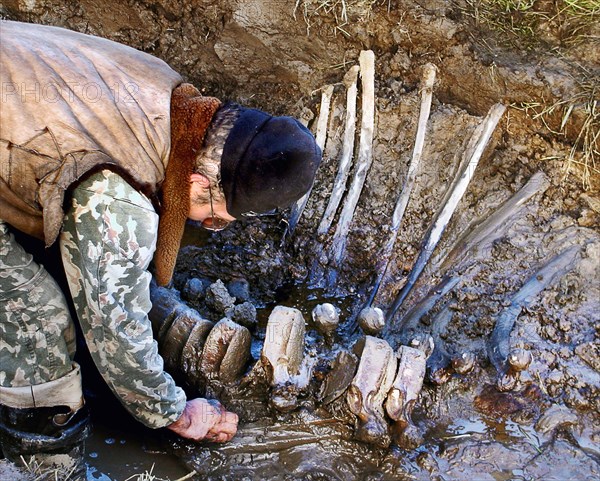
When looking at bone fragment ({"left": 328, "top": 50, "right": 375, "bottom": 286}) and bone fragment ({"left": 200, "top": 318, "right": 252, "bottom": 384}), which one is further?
bone fragment ({"left": 328, "top": 50, "right": 375, "bottom": 286})

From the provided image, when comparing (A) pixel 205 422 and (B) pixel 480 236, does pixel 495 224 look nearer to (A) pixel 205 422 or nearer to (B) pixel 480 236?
(B) pixel 480 236

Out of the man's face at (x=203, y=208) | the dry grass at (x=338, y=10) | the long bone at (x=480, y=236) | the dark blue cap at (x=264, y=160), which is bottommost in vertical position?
the long bone at (x=480, y=236)

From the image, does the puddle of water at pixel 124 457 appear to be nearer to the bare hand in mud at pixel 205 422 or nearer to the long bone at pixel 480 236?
the bare hand in mud at pixel 205 422

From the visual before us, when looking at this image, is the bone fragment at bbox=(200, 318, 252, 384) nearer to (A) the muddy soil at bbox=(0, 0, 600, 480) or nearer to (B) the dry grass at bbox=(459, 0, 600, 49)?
(A) the muddy soil at bbox=(0, 0, 600, 480)

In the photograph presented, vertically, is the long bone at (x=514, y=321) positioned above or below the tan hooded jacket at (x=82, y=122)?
below

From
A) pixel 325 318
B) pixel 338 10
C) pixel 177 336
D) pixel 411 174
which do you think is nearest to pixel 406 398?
pixel 325 318

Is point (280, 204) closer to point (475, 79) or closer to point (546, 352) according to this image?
point (546, 352)

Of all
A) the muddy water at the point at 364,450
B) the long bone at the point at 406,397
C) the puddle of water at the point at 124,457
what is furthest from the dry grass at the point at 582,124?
the puddle of water at the point at 124,457

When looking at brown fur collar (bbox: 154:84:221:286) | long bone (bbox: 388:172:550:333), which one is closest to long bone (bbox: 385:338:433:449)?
long bone (bbox: 388:172:550:333)

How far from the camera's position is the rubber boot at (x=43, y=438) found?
2.64 meters

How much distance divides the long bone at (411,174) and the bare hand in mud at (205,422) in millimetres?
1161

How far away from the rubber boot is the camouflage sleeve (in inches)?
13.2

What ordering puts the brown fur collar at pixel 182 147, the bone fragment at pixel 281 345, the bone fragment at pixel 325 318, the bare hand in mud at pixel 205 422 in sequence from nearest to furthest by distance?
the brown fur collar at pixel 182 147, the bare hand in mud at pixel 205 422, the bone fragment at pixel 281 345, the bone fragment at pixel 325 318

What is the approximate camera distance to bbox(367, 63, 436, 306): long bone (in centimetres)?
371
